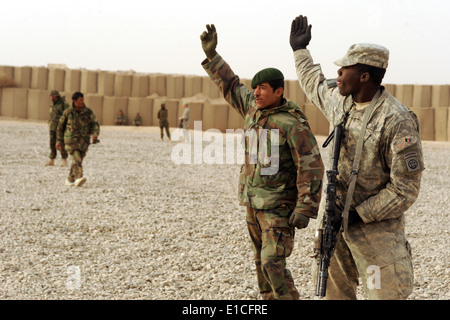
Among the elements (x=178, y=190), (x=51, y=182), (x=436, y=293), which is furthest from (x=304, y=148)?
(x=51, y=182)

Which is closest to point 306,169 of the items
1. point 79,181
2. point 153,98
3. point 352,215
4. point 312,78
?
point 352,215

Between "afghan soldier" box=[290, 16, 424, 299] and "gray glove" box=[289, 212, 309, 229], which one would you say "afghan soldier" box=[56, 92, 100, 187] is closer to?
"gray glove" box=[289, 212, 309, 229]

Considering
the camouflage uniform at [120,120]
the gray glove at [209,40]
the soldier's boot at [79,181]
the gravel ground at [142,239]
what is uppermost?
the camouflage uniform at [120,120]

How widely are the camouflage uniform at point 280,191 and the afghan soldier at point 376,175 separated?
10.5 inches

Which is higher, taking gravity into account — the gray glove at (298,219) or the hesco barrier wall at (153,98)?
the hesco barrier wall at (153,98)

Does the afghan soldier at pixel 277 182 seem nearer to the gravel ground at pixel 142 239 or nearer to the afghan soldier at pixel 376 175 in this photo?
the afghan soldier at pixel 376 175

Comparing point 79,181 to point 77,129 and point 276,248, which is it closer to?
point 77,129

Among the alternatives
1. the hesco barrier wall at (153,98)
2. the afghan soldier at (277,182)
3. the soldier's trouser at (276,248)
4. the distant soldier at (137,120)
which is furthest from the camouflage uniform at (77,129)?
the distant soldier at (137,120)

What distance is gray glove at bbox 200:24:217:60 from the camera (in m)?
3.41

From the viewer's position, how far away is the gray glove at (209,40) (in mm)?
3406

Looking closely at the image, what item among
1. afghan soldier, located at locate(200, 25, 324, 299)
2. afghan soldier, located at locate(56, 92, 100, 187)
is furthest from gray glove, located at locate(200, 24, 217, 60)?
afghan soldier, located at locate(56, 92, 100, 187)

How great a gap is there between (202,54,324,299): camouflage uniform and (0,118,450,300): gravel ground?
128 centimetres

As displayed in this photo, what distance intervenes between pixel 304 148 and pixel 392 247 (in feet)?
2.34

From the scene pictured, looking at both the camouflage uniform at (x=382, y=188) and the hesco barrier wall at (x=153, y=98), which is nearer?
the camouflage uniform at (x=382, y=188)
